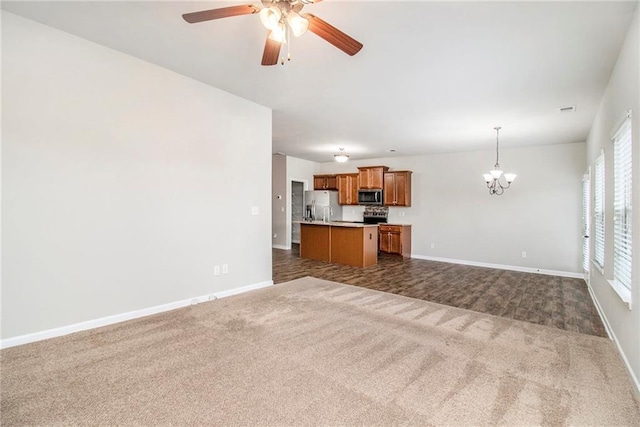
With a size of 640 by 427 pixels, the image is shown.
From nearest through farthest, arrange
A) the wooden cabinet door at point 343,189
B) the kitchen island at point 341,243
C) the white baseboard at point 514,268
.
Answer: the white baseboard at point 514,268 < the kitchen island at point 341,243 < the wooden cabinet door at point 343,189

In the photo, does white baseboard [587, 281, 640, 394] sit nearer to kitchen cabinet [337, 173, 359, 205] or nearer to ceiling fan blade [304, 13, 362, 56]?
ceiling fan blade [304, 13, 362, 56]

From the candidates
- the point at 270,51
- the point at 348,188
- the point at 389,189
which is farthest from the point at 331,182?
the point at 270,51

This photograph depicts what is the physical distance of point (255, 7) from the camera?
1.90 metres

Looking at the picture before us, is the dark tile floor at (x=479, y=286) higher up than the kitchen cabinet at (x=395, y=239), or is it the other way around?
the kitchen cabinet at (x=395, y=239)

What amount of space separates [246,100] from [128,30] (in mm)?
1703

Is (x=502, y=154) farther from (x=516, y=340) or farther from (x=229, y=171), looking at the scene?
(x=229, y=171)

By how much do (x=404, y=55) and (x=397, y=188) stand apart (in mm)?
5441

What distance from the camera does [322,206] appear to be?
30.2ft

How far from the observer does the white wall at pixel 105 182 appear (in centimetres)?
250

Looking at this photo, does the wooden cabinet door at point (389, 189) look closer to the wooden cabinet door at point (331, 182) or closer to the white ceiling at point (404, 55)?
the wooden cabinet door at point (331, 182)

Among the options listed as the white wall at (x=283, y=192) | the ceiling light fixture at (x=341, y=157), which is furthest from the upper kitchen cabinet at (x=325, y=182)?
the ceiling light fixture at (x=341, y=157)

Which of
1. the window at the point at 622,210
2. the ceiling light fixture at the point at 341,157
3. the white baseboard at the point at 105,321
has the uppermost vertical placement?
the ceiling light fixture at the point at 341,157

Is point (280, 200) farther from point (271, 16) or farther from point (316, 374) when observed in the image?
point (271, 16)

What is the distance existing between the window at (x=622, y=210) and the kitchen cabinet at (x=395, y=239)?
495 cm
